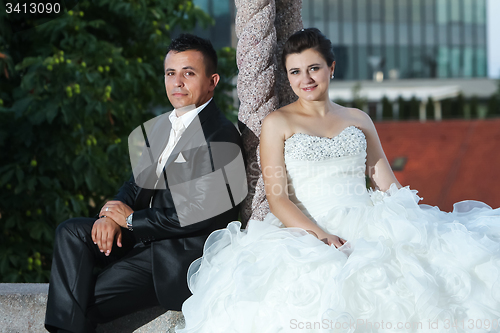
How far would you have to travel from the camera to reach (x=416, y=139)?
23531 millimetres

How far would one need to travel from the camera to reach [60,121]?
4301 mm

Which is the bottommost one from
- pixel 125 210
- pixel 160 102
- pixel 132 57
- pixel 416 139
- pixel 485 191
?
pixel 485 191

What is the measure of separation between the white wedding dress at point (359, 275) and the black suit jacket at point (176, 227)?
10 centimetres

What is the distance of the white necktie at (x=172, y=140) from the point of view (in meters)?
2.82

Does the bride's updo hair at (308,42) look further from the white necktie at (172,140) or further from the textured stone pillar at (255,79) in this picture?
the white necktie at (172,140)

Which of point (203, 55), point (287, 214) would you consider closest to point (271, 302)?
point (287, 214)

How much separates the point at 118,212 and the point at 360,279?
136 cm

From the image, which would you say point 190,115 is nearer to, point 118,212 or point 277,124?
point 277,124

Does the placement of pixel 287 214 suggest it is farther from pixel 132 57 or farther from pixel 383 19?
pixel 383 19

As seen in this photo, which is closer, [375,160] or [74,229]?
→ [74,229]

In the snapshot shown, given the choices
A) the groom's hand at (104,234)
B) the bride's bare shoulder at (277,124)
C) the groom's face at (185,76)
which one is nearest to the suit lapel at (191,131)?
the groom's face at (185,76)

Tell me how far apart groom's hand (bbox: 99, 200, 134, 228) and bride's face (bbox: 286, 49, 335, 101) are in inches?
45.9

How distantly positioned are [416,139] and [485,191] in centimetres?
396

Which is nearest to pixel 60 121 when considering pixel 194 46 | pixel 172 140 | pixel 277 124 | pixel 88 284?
pixel 172 140
